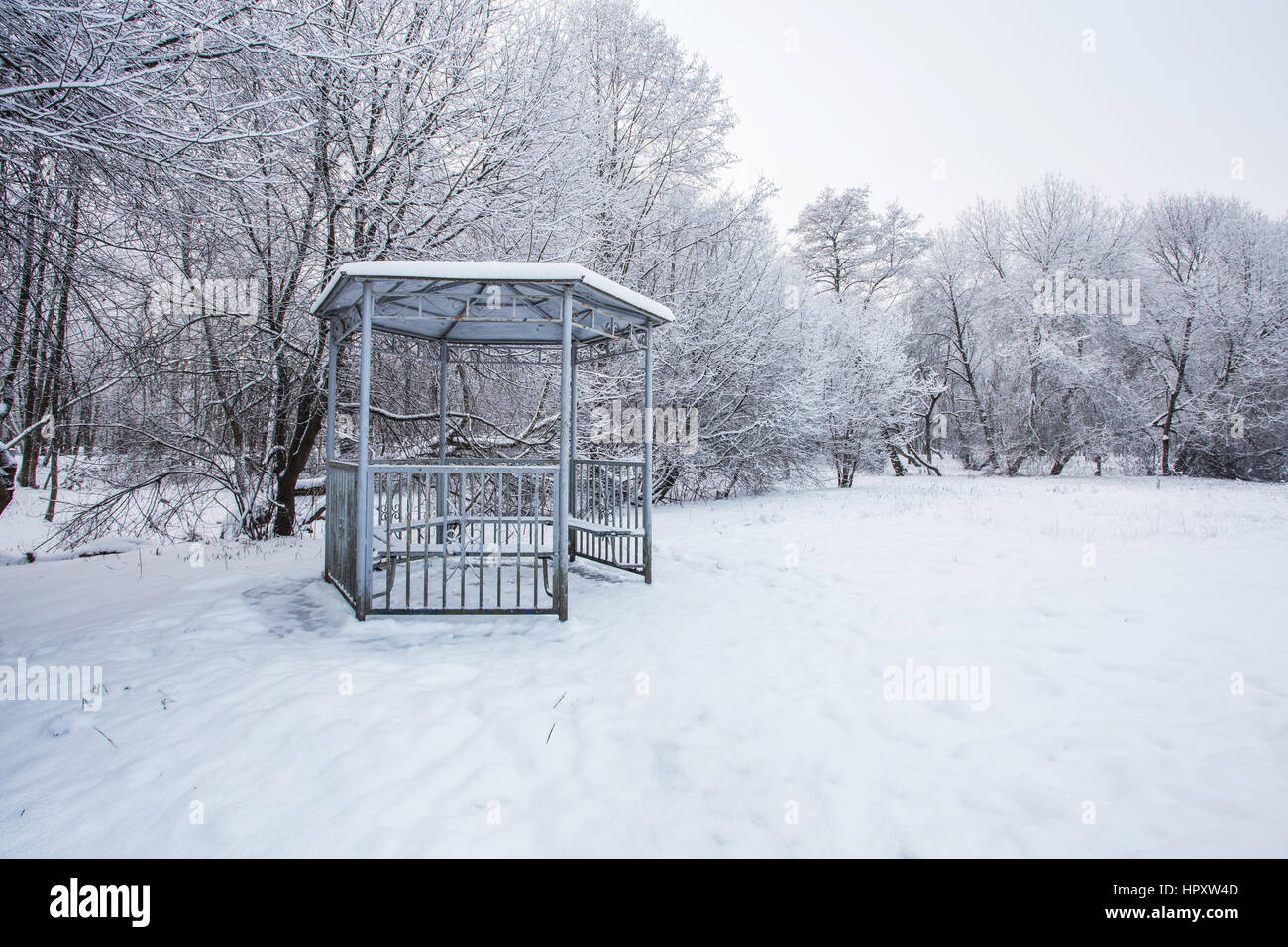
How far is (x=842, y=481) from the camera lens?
1772 cm

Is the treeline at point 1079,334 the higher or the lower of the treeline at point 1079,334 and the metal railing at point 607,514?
the higher

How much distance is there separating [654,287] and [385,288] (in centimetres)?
915

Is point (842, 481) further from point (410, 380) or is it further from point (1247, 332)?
point (1247, 332)

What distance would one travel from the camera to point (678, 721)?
10.5ft

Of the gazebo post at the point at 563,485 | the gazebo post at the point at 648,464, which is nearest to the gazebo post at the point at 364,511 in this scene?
the gazebo post at the point at 563,485

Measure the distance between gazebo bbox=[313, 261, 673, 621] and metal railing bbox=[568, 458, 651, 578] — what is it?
2cm

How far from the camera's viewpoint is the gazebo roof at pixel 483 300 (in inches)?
179

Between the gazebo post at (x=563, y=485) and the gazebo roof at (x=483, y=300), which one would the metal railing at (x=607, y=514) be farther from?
the gazebo roof at (x=483, y=300)

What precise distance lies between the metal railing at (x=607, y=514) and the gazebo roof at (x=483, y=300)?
1.54 meters

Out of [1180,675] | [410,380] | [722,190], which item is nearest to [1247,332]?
[722,190]

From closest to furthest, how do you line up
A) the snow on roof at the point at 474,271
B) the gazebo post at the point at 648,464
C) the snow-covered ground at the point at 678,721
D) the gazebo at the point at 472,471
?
the snow-covered ground at the point at 678,721
the snow on roof at the point at 474,271
the gazebo at the point at 472,471
the gazebo post at the point at 648,464

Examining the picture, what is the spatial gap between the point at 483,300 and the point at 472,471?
7.20 feet

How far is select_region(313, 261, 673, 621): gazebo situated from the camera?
4.74 meters

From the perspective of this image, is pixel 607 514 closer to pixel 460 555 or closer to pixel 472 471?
pixel 460 555
